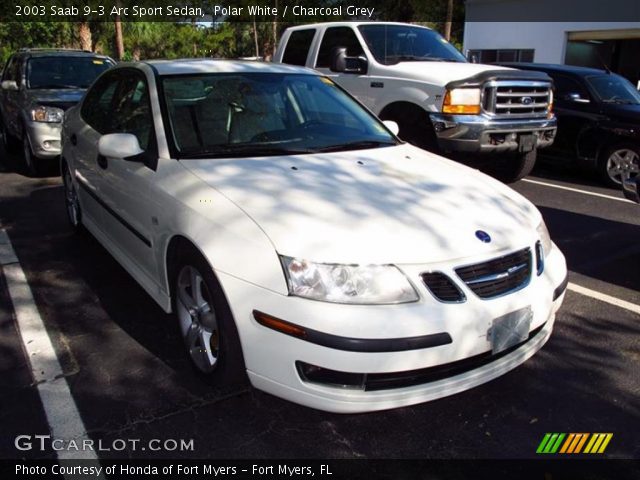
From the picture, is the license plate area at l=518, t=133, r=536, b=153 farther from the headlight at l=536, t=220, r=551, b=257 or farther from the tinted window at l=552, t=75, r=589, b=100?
the headlight at l=536, t=220, r=551, b=257

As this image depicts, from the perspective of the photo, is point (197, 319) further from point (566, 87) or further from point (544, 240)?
point (566, 87)

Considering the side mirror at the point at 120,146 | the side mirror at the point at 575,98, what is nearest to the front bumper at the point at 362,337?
the side mirror at the point at 120,146

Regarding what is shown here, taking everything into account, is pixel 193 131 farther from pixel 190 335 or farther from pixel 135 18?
pixel 135 18

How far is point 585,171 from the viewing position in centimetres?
888

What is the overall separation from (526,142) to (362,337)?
5.25 m

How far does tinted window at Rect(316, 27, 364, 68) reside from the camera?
7.56 metres

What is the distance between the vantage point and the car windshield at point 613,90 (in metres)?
8.09

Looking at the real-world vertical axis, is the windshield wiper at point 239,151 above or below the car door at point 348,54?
below

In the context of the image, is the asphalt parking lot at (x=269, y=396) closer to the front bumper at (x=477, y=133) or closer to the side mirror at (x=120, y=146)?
the side mirror at (x=120, y=146)

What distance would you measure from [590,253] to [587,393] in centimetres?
241

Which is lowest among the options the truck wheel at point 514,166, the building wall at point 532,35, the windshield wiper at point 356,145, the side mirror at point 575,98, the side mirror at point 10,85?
the truck wheel at point 514,166

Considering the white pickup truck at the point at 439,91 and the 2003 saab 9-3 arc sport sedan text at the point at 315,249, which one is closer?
the 2003 saab 9-3 arc sport sedan text at the point at 315,249

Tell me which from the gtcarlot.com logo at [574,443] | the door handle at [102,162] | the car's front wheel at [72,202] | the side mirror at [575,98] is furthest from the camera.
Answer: the side mirror at [575,98]

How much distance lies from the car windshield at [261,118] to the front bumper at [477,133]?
2.48 metres
